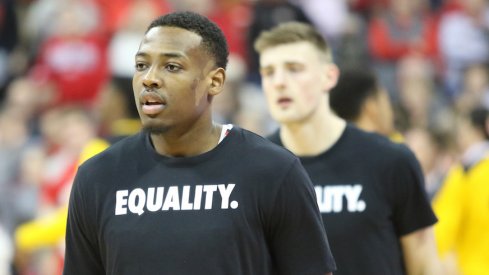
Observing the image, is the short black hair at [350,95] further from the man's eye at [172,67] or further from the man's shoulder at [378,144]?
the man's eye at [172,67]

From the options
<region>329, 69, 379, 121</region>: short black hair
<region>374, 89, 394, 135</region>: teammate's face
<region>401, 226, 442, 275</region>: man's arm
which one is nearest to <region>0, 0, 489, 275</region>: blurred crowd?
<region>374, 89, 394, 135</region>: teammate's face

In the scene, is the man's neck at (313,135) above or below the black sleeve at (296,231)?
above

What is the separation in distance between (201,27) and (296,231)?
2.53 feet

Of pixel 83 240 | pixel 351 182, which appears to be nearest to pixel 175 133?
pixel 83 240

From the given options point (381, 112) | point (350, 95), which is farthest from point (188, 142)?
point (381, 112)

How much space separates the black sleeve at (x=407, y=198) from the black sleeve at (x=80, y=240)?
1.78 m

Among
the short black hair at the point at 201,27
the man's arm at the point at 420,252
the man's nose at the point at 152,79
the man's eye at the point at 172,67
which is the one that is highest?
the short black hair at the point at 201,27

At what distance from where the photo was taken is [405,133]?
9164 mm

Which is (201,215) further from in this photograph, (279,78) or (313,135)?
(279,78)

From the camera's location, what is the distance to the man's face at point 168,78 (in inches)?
143

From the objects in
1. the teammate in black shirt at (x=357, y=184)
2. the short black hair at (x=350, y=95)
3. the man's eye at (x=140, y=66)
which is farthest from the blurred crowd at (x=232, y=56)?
the man's eye at (x=140, y=66)

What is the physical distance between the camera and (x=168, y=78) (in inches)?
143

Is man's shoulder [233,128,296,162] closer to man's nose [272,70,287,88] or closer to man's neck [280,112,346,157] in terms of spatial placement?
man's neck [280,112,346,157]

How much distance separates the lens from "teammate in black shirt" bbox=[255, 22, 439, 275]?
5051 millimetres
